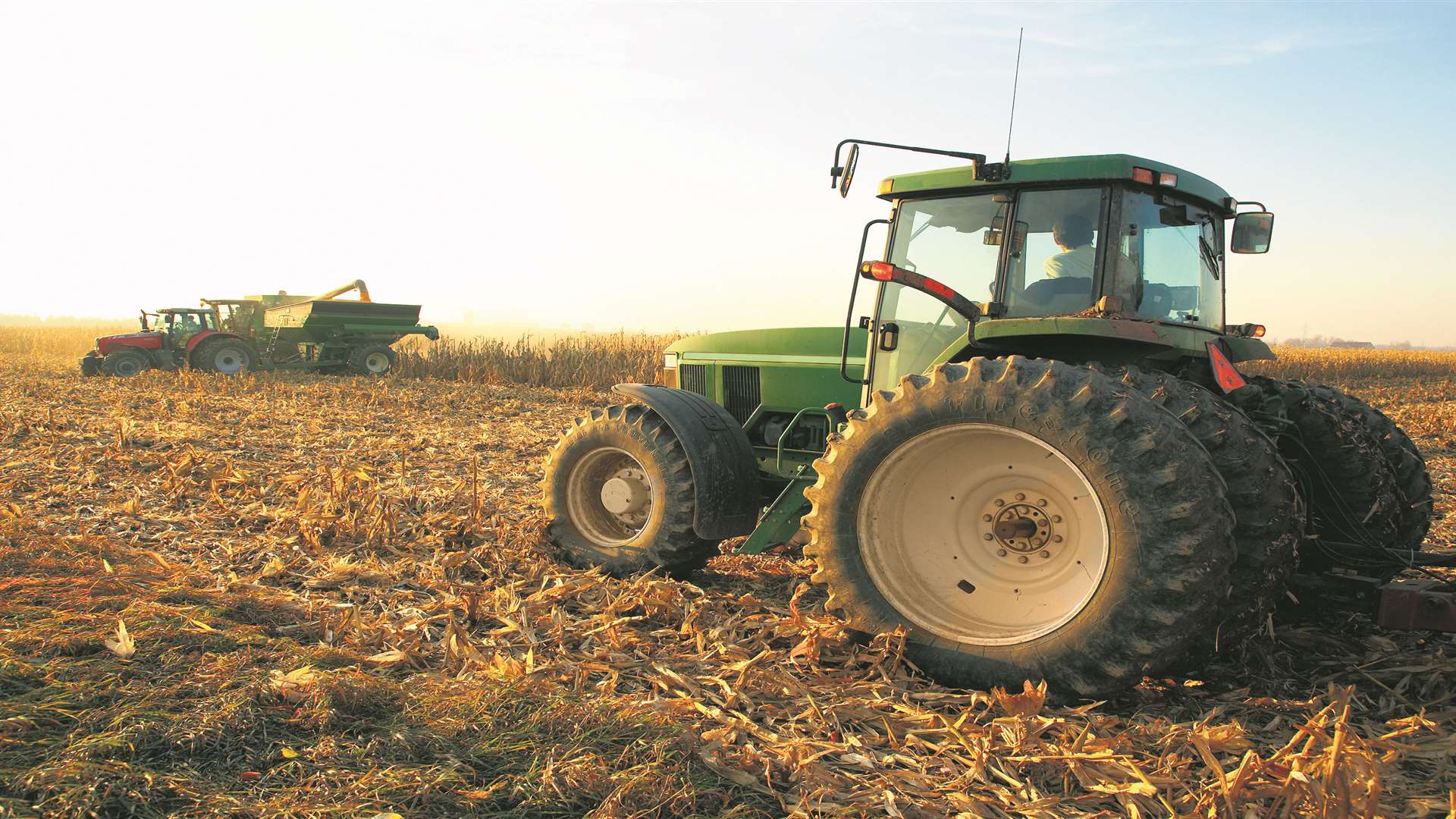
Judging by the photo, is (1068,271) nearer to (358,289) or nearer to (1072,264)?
(1072,264)

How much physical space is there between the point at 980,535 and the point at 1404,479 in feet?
8.97

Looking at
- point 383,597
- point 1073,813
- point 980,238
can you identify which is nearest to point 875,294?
point 980,238

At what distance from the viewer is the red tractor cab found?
60.2 ft

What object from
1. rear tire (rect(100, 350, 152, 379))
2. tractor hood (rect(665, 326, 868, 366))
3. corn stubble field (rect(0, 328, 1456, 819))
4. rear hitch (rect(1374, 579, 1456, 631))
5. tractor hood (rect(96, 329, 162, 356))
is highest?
tractor hood (rect(665, 326, 868, 366))

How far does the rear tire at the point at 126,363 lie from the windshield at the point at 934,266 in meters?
18.8

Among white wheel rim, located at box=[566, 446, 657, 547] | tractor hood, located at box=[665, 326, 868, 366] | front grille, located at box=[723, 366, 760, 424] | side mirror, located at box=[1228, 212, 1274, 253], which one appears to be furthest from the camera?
front grille, located at box=[723, 366, 760, 424]

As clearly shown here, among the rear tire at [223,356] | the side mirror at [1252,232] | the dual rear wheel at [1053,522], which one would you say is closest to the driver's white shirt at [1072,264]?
the dual rear wheel at [1053,522]

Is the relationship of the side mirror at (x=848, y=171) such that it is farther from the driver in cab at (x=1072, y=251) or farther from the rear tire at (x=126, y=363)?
the rear tire at (x=126, y=363)

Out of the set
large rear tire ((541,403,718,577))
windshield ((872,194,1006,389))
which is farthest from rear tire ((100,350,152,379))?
windshield ((872,194,1006,389))

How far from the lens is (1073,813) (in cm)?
244

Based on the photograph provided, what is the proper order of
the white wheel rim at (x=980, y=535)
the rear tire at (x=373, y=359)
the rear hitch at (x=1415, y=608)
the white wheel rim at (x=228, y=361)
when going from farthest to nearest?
the rear tire at (x=373, y=359), the white wheel rim at (x=228, y=361), the white wheel rim at (x=980, y=535), the rear hitch at (x=1415, y=608)

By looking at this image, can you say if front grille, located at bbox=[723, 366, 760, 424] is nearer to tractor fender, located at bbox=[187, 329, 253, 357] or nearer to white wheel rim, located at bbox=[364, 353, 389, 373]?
white wheel rim, located at bbox=[364, 353, 389, 373]

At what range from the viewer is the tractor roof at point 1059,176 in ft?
11.9

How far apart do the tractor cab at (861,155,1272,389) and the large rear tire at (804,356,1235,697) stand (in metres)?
0.54
